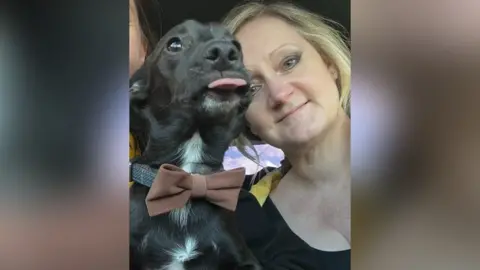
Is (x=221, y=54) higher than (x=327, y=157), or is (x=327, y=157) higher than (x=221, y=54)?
(x=221, y=54)

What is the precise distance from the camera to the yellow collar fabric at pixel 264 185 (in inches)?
51.0

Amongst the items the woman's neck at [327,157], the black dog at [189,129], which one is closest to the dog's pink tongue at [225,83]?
the black dog at [189,129]

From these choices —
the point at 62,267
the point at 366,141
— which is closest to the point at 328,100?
the point at 366,141

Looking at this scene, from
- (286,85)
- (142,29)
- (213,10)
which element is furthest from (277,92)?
(142,29)

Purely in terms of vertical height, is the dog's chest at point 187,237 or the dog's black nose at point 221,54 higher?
the dog's black nose at point 221,54

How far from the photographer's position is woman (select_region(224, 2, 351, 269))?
1.30 m

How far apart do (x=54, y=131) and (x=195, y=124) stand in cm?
34

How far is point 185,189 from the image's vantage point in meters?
1.26

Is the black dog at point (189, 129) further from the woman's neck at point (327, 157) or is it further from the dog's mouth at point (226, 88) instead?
the woman's neck at point (327, 157)

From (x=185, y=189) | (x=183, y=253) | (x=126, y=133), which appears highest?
(x=126, y=133)

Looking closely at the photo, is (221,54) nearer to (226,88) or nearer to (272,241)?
(226,88)

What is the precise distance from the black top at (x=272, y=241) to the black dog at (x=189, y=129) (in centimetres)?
3

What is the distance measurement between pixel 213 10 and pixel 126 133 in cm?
36

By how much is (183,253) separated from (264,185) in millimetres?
249
